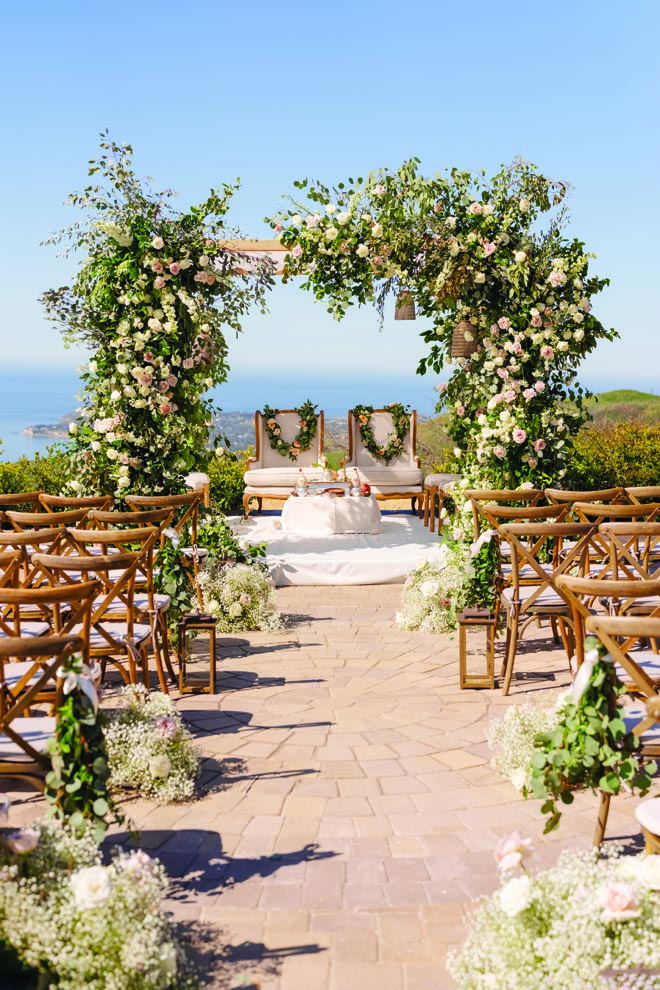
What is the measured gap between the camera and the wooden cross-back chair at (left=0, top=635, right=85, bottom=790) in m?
2.59

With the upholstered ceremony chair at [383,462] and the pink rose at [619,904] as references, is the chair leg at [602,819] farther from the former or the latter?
the upholstered ceremony chair at [383,462]

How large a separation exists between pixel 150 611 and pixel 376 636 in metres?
1.90

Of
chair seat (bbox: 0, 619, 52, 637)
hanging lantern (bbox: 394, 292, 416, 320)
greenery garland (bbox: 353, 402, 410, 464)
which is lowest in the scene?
chair seat (bbox: 0, 619, 52, 637)

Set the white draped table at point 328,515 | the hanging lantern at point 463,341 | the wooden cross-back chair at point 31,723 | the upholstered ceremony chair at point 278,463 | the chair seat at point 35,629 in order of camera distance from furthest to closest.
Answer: the upholstered ceremony chair at point 278,463 → the white draped table at point 328,515 → the hanging lantern at point 463,341 → the chair seat at point 35,629 → the wooden cross-back chair at point 31,723

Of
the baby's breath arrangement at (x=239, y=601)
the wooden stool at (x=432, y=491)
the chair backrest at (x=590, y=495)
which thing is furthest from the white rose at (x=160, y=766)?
the wooden stool at (x=432, y=491)

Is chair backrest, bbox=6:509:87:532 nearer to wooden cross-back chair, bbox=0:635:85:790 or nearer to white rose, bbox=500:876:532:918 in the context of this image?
wooden cross-back chair, bbox=0:635:85:790

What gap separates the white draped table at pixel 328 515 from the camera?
9.58 m

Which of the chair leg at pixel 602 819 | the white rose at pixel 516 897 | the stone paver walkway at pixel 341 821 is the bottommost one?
the stone paver walkway at pixel 341 821

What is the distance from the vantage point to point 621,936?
2.12 metres

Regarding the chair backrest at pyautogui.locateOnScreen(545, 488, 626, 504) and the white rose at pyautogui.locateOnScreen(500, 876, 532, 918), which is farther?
the chair backrest at pyautogui.locateOnScreen(545, 488, 626, 504)

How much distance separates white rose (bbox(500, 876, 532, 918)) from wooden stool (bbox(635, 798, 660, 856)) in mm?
454

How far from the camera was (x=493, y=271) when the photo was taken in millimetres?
7430

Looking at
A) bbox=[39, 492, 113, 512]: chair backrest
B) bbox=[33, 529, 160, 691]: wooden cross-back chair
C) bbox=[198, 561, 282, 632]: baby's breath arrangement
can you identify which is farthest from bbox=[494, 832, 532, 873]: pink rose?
bbox=[39, 492, 113, 512]: chair backrest

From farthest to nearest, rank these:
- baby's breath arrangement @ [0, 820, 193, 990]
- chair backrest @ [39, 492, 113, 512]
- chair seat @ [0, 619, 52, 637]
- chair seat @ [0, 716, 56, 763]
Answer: chair backrest @ [39, 492, 113, 512] < chair seat @ [0, 619, 52, 637] < chair seat @ [0, 716, 56, 763] < baby's breath arrangement @ [0, 820, 193, 990]
